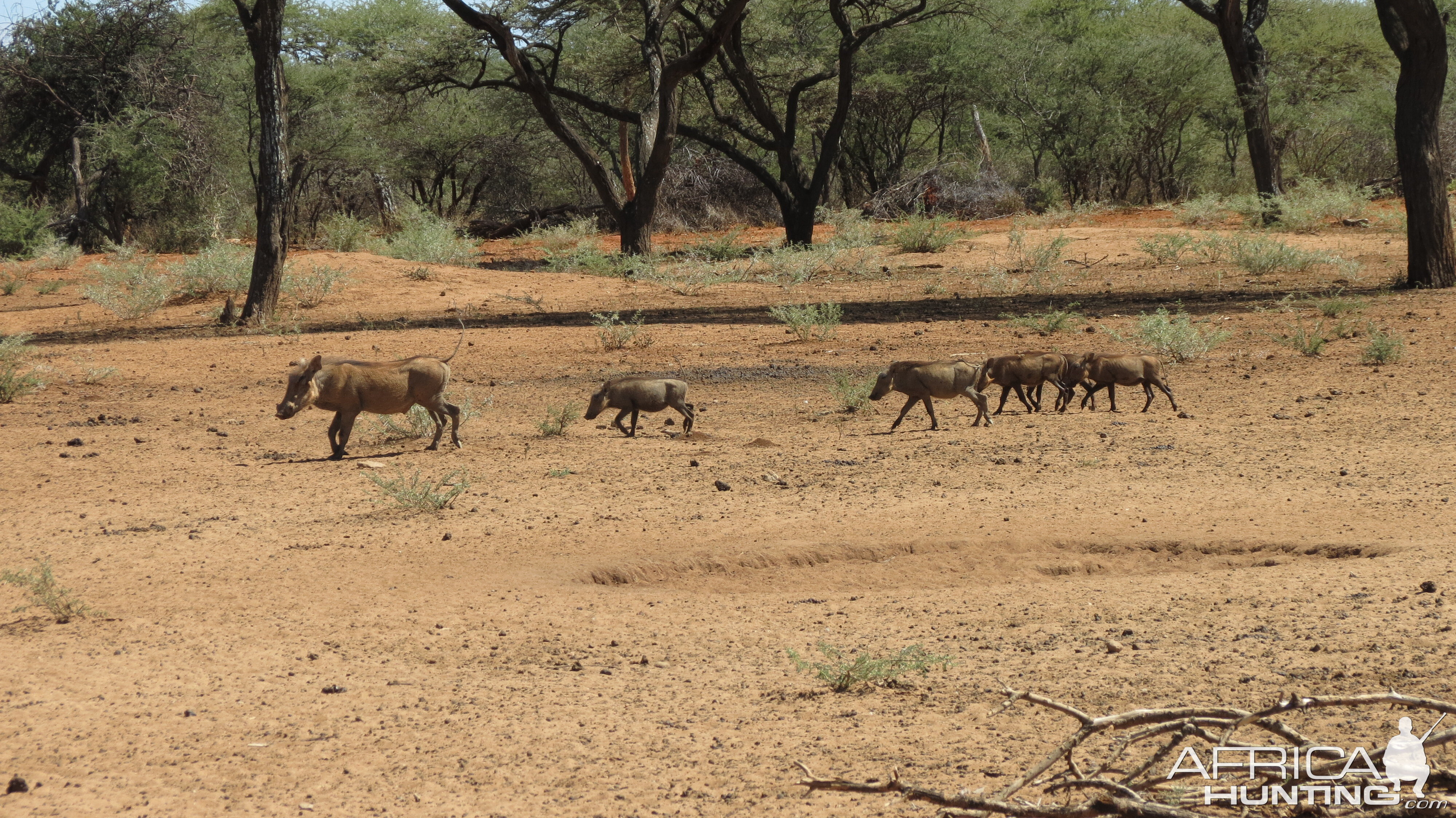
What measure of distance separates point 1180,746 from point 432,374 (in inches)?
251

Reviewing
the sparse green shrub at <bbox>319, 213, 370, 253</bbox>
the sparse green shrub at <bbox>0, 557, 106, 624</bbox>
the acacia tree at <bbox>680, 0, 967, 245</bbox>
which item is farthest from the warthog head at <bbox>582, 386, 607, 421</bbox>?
the acacia tree at <bbox>680, 0, 967, 245</bbox>

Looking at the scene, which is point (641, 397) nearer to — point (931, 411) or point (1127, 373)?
point (931, 411)

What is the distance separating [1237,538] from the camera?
6.31 m

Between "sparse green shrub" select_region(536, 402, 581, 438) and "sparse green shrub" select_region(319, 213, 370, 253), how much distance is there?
45.9 feet

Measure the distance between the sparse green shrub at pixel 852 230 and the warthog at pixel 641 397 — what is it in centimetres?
1222

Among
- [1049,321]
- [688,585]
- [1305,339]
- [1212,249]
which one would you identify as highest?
[1212,249]

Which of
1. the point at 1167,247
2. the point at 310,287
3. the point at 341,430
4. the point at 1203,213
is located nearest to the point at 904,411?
the point at 341,430

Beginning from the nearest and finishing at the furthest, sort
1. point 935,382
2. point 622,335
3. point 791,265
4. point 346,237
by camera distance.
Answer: point 935,382
point 622,335
point 791,265
point 346,237

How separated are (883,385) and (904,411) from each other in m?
0.43

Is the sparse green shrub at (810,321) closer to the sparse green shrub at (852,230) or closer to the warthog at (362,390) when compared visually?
the warthog at (362,390)

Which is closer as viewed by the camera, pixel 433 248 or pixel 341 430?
pixel 341 430

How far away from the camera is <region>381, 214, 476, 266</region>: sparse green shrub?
21.9 meters

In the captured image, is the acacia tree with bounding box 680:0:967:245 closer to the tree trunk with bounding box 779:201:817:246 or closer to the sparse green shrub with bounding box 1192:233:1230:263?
the tree trunk with bounding box 779:201:817:246

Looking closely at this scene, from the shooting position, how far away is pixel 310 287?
1755 cm
